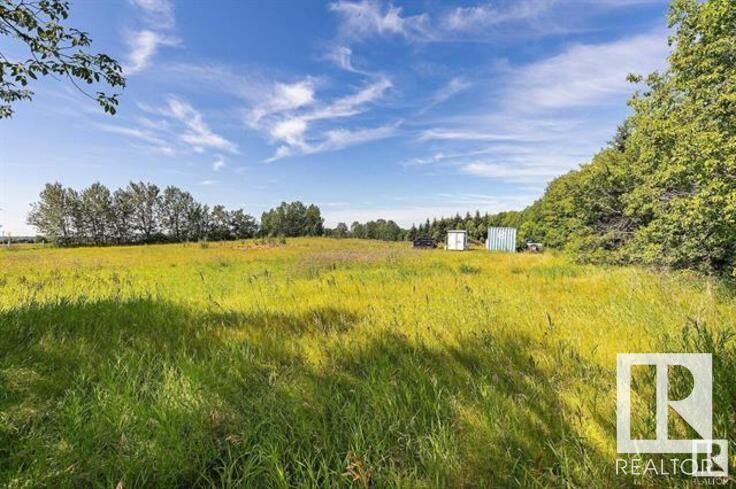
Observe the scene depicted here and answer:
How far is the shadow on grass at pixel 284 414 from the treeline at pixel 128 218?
67.1 metres

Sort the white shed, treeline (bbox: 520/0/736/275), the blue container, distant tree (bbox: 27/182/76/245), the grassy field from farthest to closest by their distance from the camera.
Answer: distant tree (bbox: 27/182/76/245)
the blue container
the white shed
treeline (bbox: 520/0/736/275)
the grassy field

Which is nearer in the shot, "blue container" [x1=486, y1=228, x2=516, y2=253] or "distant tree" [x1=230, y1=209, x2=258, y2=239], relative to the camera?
"blue container" [x1=486, y1=228, x2=516, y2=253]

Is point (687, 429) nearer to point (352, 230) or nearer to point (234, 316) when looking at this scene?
point (234, 316)

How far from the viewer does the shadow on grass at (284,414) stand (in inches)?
69.9

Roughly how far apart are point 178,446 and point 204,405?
1.52 feet

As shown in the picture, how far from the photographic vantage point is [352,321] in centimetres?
468

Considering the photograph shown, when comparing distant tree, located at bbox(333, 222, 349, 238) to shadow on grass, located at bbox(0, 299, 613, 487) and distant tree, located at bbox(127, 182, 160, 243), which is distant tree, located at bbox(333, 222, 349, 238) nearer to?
distant tree, located at bbox(127, 182, 160, 243)

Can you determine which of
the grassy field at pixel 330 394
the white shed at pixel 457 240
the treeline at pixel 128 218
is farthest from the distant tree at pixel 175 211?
the grassy field at pixel 330 394

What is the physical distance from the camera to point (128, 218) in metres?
71.8

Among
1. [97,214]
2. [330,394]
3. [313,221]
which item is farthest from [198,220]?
[330,394]

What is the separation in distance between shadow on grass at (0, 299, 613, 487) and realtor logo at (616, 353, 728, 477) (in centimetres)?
29

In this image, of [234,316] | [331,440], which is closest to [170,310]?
[234,316]

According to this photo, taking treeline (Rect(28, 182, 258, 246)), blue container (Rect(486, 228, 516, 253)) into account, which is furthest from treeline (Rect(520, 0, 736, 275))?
treeline (Rect(28, 182, 258, 246))

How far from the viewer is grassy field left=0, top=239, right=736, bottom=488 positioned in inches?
70.9
